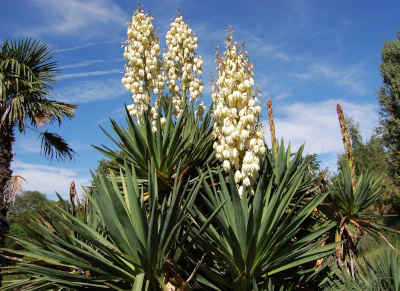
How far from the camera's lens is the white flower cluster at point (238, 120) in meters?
2.32

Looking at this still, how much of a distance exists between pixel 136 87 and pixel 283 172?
1597 millimetres

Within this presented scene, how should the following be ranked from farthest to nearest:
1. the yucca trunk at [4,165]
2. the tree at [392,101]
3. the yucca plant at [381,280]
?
the tree at [392,101], the yucca trunk at [4,165], the yucca plant at [381,280]

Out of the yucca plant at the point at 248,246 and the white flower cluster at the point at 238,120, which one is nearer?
the yucca plant at the point at 248,246

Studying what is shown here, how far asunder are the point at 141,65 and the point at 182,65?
0.46 m

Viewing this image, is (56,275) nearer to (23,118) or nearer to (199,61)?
(199,61)

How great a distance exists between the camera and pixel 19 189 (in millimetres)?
5734

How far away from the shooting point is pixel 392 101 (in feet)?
49.6

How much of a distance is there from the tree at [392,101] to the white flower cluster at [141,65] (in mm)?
14183

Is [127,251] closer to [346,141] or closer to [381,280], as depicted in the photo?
[381,280]

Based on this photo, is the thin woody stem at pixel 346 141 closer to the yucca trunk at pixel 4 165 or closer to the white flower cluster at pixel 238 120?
the white flower cluster at pixel 238 120

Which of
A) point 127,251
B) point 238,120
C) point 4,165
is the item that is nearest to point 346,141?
point 238,120

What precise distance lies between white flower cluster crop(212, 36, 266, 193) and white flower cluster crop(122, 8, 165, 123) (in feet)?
2.51

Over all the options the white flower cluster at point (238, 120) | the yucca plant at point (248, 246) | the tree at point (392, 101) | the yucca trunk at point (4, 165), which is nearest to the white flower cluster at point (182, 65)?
the white flower cluster at point (238, 120)

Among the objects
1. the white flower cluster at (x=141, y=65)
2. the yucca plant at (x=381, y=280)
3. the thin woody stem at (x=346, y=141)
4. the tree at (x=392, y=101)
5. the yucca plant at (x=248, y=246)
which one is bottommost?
the yucca plant at (x=381, y=280)
